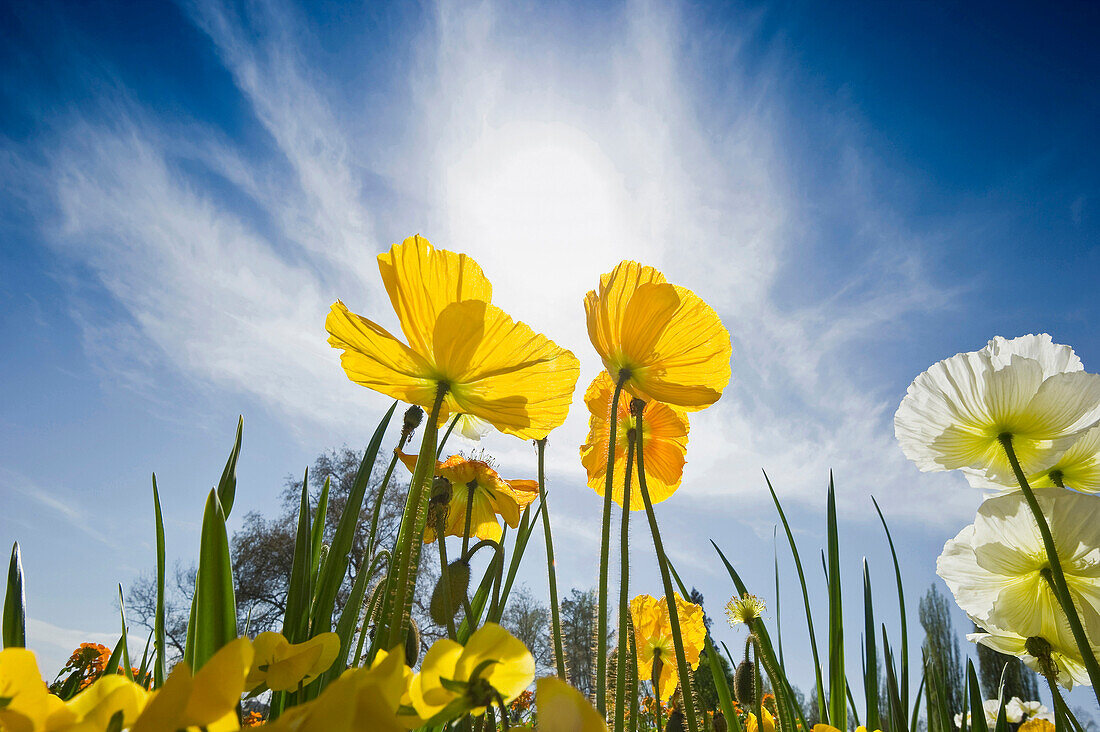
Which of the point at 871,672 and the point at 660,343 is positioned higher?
the point at 660,343

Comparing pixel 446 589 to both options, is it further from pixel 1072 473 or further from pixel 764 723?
pixel 1072 473

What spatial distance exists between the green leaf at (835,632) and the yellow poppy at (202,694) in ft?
2.98

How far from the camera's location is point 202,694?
22 centimetres

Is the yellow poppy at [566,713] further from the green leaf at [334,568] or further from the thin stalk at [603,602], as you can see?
the green leaf at [334,568]

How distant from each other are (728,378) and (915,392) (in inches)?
16.6

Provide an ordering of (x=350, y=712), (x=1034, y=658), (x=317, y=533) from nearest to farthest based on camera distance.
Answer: (x=350, y=712), (x=317, y=533), (x=1034, y=658)

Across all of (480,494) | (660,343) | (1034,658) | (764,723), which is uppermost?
(660,343)

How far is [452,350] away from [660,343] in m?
0.30

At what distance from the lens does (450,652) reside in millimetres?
278

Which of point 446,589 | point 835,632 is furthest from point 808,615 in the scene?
point 446,589

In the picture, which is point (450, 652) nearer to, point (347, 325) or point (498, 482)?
point (347, 325)

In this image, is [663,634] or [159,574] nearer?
[159,574]

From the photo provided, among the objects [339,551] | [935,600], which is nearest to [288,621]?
[339,551]

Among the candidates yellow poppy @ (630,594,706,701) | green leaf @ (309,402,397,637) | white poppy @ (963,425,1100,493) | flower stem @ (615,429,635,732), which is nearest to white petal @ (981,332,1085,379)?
white poppy @ (963,425,1100,493)
